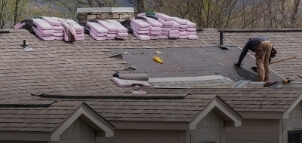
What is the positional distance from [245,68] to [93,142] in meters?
12.2

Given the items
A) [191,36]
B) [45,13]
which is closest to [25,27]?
[191,36]

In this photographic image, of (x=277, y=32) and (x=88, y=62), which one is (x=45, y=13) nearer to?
(x=277, y=32)

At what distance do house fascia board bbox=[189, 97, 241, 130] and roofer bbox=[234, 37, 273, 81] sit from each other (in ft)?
28.3

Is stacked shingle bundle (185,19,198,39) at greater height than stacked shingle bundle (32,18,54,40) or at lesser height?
lesser

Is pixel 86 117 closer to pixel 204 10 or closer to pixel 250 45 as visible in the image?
pixel 250 45

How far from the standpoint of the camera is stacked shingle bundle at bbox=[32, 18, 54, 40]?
2766cm

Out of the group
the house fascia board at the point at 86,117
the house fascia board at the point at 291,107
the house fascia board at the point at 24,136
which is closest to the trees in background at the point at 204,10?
the house fascia board at the point at 291,107

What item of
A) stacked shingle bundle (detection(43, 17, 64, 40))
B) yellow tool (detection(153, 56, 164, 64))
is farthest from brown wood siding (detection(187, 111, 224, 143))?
stacked shingle bundle (detection(43, 17, 64, 40))

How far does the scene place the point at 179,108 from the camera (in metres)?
19.7

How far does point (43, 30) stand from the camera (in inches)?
1089

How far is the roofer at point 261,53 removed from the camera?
1143 inches

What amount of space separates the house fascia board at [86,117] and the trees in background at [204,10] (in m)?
30.6

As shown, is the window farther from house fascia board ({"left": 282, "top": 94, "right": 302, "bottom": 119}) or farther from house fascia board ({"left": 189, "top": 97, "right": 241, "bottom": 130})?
house fascia board ({"left": 189, "top": 97, "right": 241, "bottom": 130})

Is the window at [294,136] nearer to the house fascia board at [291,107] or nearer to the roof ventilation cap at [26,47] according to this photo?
the house fascia board at [291,107]
